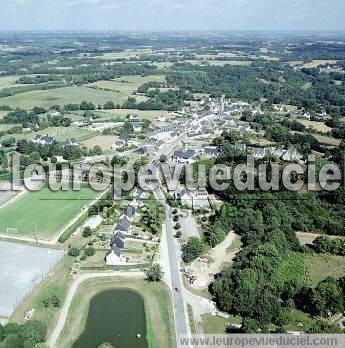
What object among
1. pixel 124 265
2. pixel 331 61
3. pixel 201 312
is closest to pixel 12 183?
pixel 124 265

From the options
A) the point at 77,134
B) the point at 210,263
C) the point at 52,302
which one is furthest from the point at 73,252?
the point at 77,134

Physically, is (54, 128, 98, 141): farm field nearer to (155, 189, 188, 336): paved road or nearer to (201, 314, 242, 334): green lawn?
(155, 189, 188, 336): paved road

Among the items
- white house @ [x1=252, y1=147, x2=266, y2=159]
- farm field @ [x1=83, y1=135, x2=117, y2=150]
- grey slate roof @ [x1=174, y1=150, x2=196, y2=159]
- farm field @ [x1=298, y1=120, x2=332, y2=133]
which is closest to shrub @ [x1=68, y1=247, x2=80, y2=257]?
grey slate roof @ [x1=174, y1=150, x2=196, y2=159]

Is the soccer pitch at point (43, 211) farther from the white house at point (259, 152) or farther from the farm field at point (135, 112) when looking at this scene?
the farm field at point (135, 112)

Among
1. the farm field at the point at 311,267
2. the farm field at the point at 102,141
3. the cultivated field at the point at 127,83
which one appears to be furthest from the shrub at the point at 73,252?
the cultivated field at the point at 127,83

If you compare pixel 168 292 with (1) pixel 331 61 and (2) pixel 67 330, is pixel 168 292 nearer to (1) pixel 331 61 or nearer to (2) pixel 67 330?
(2) pixel 67 330

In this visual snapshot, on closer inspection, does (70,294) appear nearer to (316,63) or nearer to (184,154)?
(184,154)
